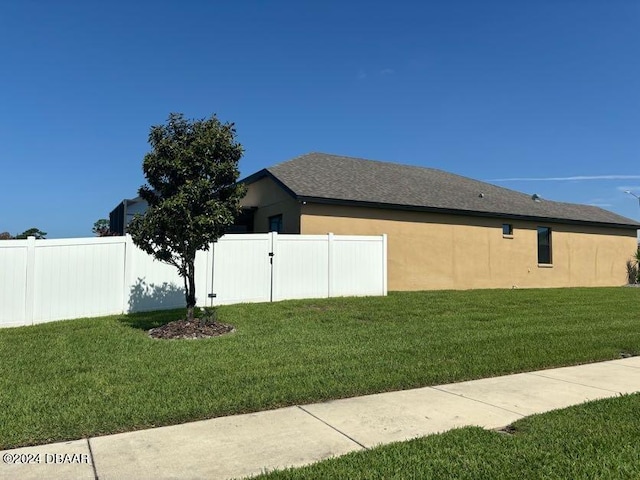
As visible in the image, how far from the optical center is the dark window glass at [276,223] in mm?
18266

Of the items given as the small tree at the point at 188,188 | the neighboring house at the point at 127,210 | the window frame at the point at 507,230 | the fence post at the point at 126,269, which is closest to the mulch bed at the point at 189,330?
the small tree at the point at 188,188

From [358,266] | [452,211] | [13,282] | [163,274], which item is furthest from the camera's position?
[452,211]

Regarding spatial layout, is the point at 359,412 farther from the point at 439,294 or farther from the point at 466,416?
the point at 439,294

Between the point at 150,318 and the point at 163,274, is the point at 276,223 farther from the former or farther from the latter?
the point at 150,318

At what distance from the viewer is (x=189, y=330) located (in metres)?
9.69

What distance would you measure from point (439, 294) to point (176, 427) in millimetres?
12771

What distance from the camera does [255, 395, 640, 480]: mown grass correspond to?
389cm

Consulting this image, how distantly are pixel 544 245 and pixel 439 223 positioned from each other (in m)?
7.03

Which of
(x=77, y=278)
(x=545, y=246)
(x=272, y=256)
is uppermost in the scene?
(x=545, y=246)

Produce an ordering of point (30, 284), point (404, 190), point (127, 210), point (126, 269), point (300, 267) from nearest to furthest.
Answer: point (30, 284)
point (126, 269)
point (300, 267)
point (404, 190)
point (127, 210)

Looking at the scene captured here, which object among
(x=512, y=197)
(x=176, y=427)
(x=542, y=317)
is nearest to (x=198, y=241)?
(x=176, y=427)

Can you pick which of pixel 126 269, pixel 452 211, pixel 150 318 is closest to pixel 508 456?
pixel 150 318

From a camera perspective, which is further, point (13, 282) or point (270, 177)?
point (270, 177)

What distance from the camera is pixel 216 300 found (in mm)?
13250
